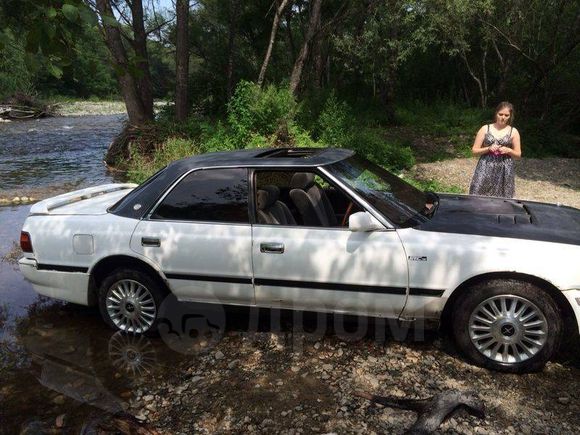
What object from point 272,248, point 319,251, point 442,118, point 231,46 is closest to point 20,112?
point 231,46

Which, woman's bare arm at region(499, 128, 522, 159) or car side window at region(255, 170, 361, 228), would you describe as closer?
car side window at region(255, 170, 361, 228)

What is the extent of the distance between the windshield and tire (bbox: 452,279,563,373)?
0.74 metres

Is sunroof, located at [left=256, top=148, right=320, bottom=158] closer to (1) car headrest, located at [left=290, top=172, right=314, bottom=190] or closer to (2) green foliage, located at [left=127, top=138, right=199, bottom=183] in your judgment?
(1) car headrest, located at [left=290, top=172, right=314, bottom=190]

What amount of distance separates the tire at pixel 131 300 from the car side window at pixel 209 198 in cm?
59

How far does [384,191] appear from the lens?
13.1 ft

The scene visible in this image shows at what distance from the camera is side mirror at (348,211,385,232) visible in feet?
11.4

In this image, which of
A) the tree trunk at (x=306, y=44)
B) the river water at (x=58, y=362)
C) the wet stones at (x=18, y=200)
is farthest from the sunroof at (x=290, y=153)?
the tree trunk at (x=306, y=44)

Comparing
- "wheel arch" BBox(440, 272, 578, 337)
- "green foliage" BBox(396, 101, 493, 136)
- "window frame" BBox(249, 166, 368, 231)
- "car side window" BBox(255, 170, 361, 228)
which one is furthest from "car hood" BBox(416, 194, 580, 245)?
"green foliage" BBox(396, 101, 493, 136)

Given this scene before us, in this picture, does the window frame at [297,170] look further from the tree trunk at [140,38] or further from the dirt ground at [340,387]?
the tree trunk at [140,38]

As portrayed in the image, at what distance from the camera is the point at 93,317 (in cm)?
475

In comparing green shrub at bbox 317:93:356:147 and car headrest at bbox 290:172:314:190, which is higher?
green shrub at bbox 317:93:356:147

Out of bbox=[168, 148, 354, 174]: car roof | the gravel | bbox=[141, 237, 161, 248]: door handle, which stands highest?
bbox=[168, 148, 354, 174]: car roof

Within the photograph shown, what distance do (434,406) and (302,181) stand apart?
7.40ft

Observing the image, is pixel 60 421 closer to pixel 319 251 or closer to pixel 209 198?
pixel 209 198
